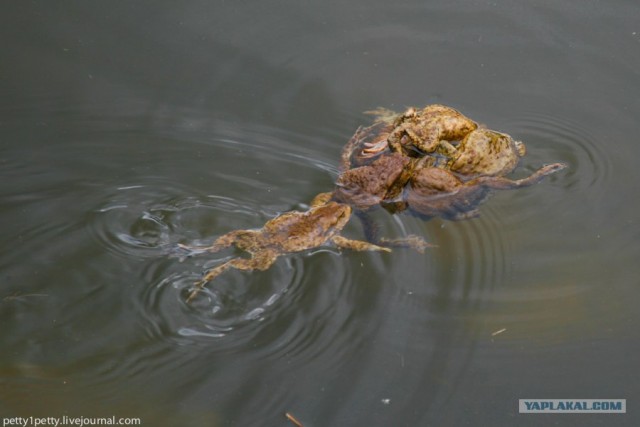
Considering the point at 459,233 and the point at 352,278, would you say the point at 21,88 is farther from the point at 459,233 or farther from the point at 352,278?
Result: the point at 459,233

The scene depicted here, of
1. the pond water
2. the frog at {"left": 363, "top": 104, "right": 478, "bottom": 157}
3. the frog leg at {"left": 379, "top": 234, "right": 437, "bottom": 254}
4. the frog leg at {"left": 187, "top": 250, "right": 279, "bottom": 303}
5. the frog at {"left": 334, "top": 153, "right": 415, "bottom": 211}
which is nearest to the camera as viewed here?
the pond water

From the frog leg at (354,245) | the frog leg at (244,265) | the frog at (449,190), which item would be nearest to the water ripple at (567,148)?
the frog at (449,190)

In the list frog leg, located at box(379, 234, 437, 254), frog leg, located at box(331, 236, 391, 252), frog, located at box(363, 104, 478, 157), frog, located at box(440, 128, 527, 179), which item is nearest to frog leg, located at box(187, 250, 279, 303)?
frog leg, located at box(331, 236, 391, 252)

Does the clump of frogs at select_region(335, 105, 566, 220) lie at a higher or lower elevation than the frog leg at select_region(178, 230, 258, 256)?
higher

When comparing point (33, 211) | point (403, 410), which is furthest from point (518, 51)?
point (33, 211)

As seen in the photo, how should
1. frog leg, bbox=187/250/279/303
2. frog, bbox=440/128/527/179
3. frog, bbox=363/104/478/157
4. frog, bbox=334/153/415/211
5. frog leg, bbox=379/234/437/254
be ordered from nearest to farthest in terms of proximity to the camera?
1. frog leg, bbox=187/250/279/303
2. frog leg, bbox=379/234/437/254
3. frog, bbox=334/153/415/211
4. frog, bbox=440/128/527/179
5. frog, bbox=363/104/478/157

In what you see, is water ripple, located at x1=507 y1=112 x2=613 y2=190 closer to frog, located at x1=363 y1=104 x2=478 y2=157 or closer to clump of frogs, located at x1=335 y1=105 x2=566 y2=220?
clump of frogs, located at x1=335 y1=105 x2=566 y2=220
